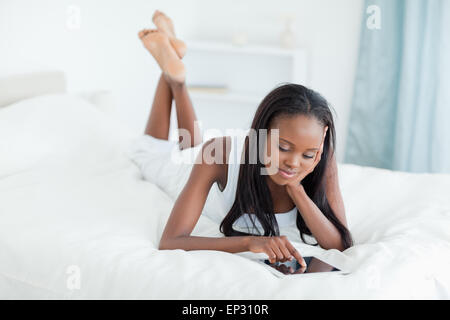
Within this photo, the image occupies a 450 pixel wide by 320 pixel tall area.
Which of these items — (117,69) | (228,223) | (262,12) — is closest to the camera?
(228,223)

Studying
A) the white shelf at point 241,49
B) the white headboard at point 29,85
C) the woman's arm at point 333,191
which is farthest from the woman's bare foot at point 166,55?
the white shelf at point 241,49

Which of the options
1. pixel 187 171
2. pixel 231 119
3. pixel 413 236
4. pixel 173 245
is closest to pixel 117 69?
pixel 231 119

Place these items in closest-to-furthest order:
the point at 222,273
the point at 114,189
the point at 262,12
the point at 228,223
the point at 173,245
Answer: the point at 222,273, the point at 173,245, the point at 228,223, the point at 114,189, the point at 262,12

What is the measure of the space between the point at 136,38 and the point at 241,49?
0.68m

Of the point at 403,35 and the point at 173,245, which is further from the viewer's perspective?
the point at 403,35

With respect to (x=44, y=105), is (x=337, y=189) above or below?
below

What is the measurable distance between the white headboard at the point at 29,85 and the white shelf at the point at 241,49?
1.33 meters

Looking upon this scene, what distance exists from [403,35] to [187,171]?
74.6 inches

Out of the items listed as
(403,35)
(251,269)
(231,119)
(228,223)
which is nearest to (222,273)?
(251,269)

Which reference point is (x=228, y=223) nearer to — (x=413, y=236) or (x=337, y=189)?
(x=337, y=189)

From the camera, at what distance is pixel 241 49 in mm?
3654

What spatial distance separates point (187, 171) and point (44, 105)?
2.04 feet
